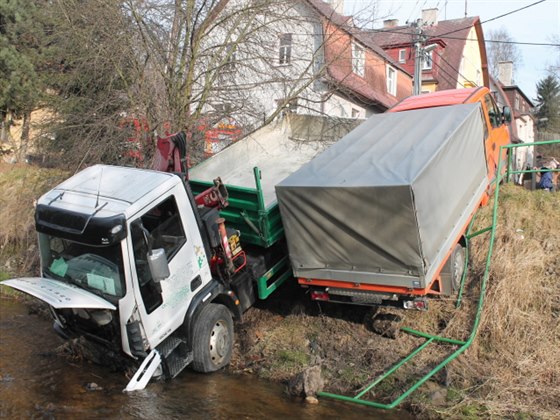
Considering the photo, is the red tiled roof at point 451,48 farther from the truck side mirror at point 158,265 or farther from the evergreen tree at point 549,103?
A: the truck side mirror at point 158,265

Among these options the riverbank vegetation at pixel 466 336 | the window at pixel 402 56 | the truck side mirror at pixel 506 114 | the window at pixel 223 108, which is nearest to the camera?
the riverbank vegetation at pixel 466 336

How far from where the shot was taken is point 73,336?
6383 millimetres

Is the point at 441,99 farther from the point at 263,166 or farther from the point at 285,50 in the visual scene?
the point at 285,50

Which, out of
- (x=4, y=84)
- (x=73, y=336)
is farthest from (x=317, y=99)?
(x=4, y=84)

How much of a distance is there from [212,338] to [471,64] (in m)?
35.2

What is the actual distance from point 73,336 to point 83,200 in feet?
5.85

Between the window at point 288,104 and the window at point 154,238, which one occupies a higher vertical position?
the window at point 288,104

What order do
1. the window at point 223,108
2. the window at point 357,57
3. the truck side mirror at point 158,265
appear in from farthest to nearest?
the window at point 357,57
the window at point 223,108
the truck side mirror at point 158,265

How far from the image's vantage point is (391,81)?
26.6 metres

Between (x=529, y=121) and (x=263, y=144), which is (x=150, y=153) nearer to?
(x=263, y=144)

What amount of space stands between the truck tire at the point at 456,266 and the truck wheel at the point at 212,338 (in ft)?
10.2

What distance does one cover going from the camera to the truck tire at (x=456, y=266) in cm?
707

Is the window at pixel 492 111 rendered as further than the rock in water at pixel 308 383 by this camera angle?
Yes

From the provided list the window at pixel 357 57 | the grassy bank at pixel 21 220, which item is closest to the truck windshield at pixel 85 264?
the grassy bank at pixel 21 220
